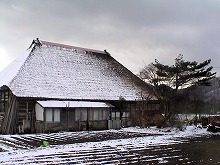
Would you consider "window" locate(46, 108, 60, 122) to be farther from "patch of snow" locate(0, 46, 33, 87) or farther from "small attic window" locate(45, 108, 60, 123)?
"patch of snow" locate(0, 46, 33, 87)

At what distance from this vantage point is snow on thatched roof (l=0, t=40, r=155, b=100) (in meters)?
24.0

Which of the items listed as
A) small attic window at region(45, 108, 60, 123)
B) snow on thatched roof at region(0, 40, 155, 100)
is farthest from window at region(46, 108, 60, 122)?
snow on thatched roof at region(0, 40, 155, 100)

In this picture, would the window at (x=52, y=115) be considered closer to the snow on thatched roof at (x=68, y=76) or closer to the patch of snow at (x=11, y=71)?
the snow on thatched roof at (x=68, y=76)

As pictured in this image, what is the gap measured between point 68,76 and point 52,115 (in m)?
5.17

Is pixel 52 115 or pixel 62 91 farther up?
pixel 62 91

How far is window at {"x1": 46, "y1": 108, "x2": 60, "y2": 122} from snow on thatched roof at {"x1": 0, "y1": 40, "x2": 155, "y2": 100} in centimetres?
137

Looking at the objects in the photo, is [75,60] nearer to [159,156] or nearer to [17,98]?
[17,98]

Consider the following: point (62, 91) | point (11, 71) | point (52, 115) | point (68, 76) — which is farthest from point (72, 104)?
point (11, 71)

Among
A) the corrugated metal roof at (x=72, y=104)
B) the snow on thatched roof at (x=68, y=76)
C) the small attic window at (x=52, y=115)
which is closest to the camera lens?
the corrugated metal roof at (x=72, y=104)

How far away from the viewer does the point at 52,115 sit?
23.1m

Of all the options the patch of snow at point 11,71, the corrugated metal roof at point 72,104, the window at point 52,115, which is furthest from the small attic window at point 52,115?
the patch of snow at point 11,71

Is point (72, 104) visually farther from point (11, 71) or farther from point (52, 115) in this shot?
point (11, 71)

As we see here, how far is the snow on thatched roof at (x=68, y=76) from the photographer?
24.0 m

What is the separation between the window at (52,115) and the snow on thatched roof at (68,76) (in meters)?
1.37
